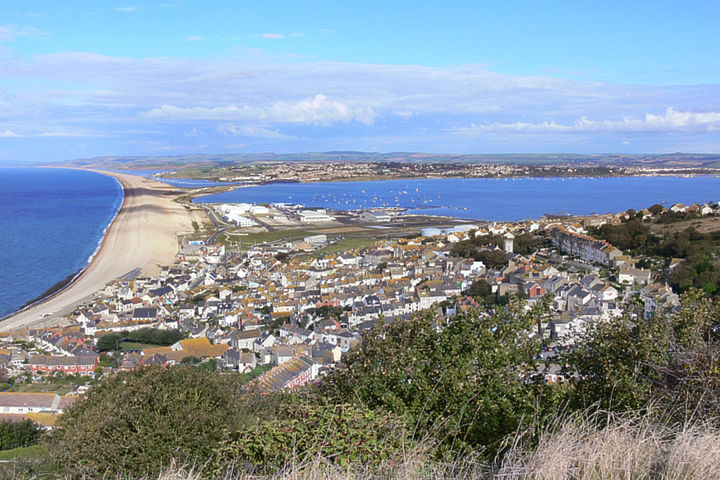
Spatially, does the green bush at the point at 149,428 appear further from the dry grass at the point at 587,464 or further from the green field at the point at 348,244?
the green field at the point at 348,244

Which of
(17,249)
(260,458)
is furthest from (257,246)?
(260,458)

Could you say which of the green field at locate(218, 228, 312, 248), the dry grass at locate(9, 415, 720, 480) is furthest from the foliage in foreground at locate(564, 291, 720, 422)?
the green field at locate(218, 228, 312, 248)

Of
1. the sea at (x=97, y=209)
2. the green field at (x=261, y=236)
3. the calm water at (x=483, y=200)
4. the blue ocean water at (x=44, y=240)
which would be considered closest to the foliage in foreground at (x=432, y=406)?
the blue ocean water at (x=44, y=240)

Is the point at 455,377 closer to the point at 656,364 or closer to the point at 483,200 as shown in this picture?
the point at 656,364

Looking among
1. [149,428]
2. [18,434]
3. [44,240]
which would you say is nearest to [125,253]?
[44,240]

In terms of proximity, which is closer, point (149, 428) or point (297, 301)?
point (149, 428)
